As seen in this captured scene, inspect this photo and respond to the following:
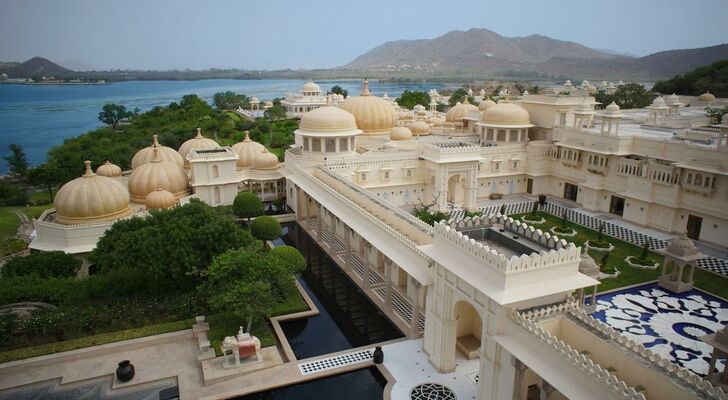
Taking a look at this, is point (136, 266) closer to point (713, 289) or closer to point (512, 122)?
point (713, 289)

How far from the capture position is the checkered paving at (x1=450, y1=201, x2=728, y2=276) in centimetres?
2478

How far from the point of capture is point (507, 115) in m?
37.3

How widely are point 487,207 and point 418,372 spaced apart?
812 inches

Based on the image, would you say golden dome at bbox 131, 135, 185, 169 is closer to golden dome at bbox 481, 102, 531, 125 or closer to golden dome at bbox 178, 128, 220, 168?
golden dome at bbox 178, 128, 220, 168

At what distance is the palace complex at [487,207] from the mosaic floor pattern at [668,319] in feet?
1.63

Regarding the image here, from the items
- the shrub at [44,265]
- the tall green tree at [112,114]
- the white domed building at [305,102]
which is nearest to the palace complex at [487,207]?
the shrub at [44,265]

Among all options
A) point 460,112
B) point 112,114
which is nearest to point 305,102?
point 112,114

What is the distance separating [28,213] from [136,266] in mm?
21291

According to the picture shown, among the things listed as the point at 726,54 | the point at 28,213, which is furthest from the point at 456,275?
the point at 726,54

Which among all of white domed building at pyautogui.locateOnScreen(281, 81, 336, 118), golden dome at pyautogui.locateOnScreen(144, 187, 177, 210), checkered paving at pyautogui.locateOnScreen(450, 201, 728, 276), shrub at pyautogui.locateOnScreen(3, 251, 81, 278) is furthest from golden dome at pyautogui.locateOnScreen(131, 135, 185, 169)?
white domed building at pyautogui.locateOnScreen(281, 81, 336, 118)

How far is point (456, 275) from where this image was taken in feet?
46.5

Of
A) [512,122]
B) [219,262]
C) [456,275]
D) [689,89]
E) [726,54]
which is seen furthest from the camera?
[726,54]

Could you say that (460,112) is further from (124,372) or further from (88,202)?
(124,372)

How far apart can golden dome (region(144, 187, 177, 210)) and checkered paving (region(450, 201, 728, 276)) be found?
16.5 meters
